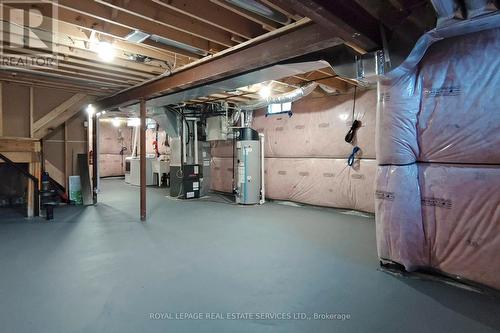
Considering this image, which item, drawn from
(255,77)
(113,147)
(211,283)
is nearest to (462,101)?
(255,77)

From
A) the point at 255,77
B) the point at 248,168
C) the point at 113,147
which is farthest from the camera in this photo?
the point at 113,147

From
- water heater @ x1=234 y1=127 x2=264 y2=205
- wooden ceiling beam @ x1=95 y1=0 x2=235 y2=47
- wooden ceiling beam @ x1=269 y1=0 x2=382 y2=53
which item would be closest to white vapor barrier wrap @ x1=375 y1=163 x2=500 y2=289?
wooden ceiling beam @ x1=269 y1=0 x2=382 y2=53

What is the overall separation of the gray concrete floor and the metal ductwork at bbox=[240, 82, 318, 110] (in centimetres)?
228

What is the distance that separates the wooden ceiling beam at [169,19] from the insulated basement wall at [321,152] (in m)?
3.09

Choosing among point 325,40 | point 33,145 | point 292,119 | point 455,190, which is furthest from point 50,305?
point 292,119

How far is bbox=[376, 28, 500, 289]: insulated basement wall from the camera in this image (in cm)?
223

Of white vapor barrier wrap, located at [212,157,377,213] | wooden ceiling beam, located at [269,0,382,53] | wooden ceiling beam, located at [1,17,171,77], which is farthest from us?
white vapor barrier wrap, located at [212,157,377,213]

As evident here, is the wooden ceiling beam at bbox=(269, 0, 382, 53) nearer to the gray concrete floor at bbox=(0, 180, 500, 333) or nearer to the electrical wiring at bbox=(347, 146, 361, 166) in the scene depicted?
the gray concrete floor at bbox=(0, 180, 500, 333)

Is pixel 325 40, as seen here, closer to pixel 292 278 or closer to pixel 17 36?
pixel 292 278

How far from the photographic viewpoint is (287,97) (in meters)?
5.26

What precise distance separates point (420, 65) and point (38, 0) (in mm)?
3173

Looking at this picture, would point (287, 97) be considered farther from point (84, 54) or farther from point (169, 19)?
point (84, 54)

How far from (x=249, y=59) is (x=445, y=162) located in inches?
79.1

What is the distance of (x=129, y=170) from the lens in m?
10.2
